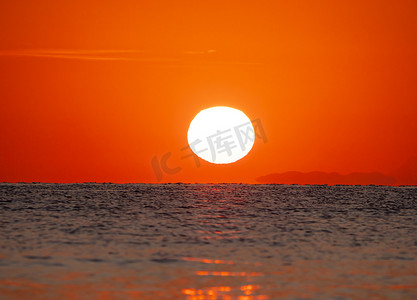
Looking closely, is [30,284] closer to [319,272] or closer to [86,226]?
[319,272]

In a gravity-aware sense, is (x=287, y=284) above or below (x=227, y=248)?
below

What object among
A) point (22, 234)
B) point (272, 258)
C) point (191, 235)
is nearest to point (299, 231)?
point (191, 235)

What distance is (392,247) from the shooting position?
105ft

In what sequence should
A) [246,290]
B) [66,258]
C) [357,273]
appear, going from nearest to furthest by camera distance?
1. [246,290]
2. [357,273]
3. [66,258]

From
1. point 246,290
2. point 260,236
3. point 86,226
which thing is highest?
point 86,226

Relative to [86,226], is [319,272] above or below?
below

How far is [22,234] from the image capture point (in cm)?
3628

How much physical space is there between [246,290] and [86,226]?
26.0 meters

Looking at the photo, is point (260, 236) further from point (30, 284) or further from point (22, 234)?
point (30, 284)

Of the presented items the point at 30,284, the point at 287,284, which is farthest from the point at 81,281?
the point at 287,284

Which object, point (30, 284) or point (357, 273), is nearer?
point (30, 284)

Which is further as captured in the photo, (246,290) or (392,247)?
(392,247)

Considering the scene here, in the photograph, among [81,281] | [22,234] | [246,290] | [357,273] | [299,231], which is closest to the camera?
[246,290]

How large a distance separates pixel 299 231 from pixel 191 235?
27.2 ft
